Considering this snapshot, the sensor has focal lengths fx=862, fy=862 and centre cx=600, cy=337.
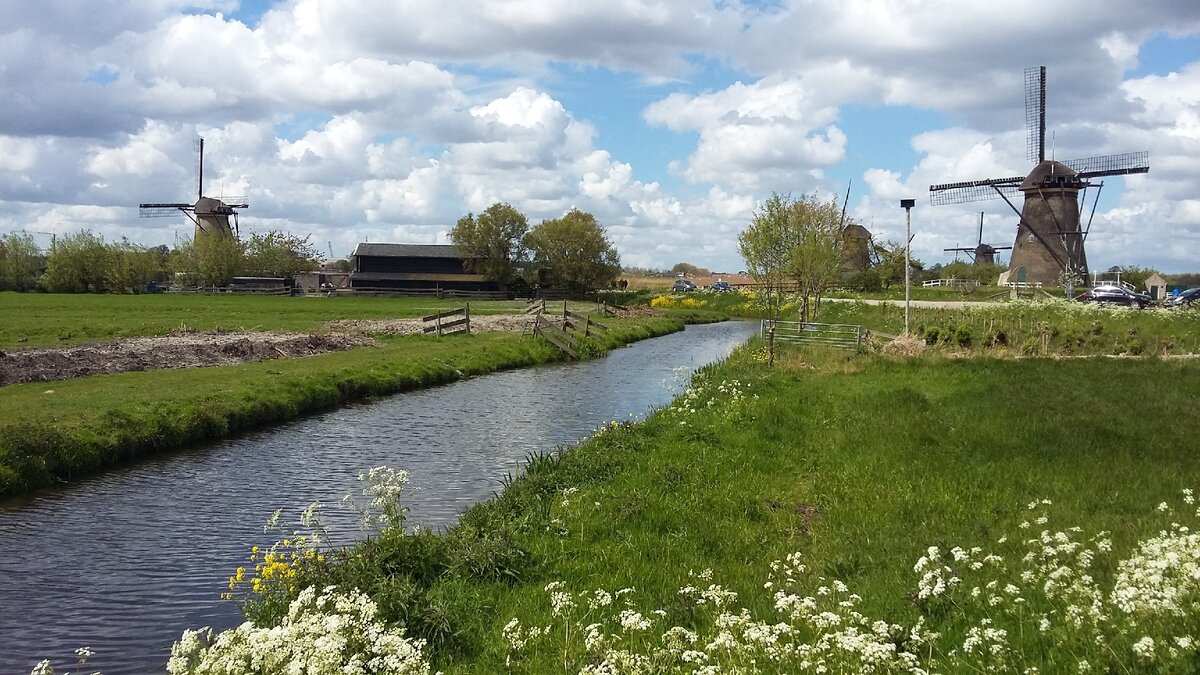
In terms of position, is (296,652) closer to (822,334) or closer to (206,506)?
(206,506)

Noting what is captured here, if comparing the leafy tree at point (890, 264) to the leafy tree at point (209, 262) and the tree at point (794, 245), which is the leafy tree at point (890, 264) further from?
the leafy tree at point (209, 262)

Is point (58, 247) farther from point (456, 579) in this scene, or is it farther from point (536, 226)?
point (456, 579)

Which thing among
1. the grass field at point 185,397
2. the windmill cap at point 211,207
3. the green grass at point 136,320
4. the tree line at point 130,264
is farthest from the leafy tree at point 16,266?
the grass field at point 185,397

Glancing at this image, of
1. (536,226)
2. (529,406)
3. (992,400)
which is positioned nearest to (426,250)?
(536,226)

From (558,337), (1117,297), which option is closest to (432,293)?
(558,337)

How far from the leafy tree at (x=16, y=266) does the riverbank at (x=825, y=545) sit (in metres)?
111

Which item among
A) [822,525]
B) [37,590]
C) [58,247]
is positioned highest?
[58,247]

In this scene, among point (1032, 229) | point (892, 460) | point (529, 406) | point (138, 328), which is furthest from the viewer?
point (1032, 229)

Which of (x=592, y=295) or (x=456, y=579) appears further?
(x=592, y=295)

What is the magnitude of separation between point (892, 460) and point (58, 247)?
11640 centimetres

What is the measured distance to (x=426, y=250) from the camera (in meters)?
113

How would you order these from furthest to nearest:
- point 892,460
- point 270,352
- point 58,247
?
point 58,247 < point 270,352 < point 892,460

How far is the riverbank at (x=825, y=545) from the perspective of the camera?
20.0ft

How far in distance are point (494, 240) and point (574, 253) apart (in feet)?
34.2
